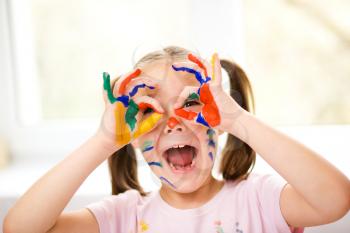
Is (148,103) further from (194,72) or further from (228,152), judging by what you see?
(228,152)

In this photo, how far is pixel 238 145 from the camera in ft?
3.64

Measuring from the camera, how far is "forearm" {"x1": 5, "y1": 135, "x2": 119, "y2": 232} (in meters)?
0.91

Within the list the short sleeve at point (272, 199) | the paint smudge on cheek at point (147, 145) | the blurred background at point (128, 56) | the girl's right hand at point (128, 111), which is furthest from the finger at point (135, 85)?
the blurred background at point (128, 56)

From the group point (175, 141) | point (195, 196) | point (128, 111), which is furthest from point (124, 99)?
point (195, 196)

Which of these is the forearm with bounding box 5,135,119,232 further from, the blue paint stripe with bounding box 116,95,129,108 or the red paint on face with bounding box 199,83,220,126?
the red paint on face with bounding box 199,83,220,126

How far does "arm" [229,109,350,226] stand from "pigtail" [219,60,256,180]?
184 millimetres

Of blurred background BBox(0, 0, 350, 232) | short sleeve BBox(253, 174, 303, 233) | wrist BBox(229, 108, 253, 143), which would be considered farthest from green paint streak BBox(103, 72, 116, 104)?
blurred background BBox(0, 0, 350, 232)

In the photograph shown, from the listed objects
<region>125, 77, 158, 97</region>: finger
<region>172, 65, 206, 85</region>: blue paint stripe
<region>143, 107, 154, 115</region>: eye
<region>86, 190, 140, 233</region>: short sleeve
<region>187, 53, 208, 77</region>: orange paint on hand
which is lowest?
<region>86, 190, 140, 233</region>: short sleeve

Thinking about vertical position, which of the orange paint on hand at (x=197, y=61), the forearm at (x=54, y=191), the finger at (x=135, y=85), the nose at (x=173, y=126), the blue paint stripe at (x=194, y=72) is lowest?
the forearm at (x=54, y=191)

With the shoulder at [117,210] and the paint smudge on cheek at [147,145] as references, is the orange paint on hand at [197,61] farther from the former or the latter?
the shoulder at [117,210]

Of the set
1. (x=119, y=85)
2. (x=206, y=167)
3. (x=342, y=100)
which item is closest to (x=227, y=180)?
(x=206, y=167)

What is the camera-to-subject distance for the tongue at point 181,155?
0.98 metres

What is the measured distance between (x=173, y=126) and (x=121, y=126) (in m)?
0.11

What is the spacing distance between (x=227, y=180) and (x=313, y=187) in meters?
0.28
